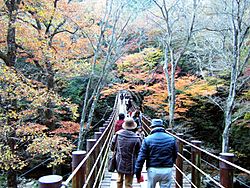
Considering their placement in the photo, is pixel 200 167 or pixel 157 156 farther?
pixel 200 167

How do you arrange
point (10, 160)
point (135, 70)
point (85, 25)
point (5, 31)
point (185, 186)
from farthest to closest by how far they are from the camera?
1. point (135, 70)
2. point (85, 25)
3. point (5, 31)
4. point (10, 160)
5. point (185, 186)

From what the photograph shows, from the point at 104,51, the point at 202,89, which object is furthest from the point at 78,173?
the point at 104,51

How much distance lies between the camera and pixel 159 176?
11.8 ft

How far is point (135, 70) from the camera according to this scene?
705 inches

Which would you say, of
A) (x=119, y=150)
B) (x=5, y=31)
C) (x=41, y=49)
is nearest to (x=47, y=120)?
(x=41, y=49)

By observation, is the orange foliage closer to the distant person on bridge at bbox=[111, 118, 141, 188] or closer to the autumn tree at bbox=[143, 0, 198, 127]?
the autumn tree at bbox=[143, 0, 198, 127]

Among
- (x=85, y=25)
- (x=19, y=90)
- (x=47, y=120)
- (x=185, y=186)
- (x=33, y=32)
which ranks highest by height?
(x=85, y=25)

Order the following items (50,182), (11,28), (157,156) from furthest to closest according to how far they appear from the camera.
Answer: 1. (11,28)
2. (157,156)
3. (50,182)

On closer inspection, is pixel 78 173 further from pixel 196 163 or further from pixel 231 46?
pixel 231 46

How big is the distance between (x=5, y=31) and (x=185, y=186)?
841 cm

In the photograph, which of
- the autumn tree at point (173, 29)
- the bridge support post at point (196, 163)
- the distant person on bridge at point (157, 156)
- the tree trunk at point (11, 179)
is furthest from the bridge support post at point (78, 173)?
the autumn tree at point (173, 29)

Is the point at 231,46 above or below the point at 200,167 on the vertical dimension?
above

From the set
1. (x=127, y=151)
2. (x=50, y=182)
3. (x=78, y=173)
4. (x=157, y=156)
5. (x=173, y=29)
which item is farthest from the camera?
(x=173, y=29)

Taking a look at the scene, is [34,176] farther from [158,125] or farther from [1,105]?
[158,125]
